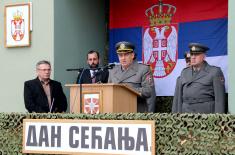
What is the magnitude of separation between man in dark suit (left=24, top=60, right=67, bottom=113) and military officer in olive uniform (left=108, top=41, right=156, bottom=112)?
852 mm

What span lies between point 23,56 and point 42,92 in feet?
5.52

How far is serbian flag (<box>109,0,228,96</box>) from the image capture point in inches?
306

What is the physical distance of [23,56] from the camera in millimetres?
8109

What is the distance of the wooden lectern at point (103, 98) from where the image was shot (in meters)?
5.31

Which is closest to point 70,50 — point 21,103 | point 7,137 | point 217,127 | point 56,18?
point 56,18

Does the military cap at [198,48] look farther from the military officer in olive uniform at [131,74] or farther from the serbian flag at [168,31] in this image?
the serbian flag at [168,31]

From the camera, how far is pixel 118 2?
8.81 metres

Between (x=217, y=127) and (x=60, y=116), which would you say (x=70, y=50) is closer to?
(x=60, y=116)

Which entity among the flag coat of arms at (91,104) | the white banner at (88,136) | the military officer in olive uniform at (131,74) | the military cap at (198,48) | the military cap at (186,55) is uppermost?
the military cap at (198,48)

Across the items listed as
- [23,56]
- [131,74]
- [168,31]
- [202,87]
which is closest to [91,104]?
[131,74]

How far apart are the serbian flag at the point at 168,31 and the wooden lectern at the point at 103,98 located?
2.61 meters

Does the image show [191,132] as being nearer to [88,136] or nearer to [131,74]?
[88,136]

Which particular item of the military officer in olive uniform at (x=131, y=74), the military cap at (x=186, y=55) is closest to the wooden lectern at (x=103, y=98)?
the military officer in olive uniform at (x=131, y=74)

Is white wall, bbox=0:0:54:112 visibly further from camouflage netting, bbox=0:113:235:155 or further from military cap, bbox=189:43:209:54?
camouflage netting, bbox=0:113:235:155
